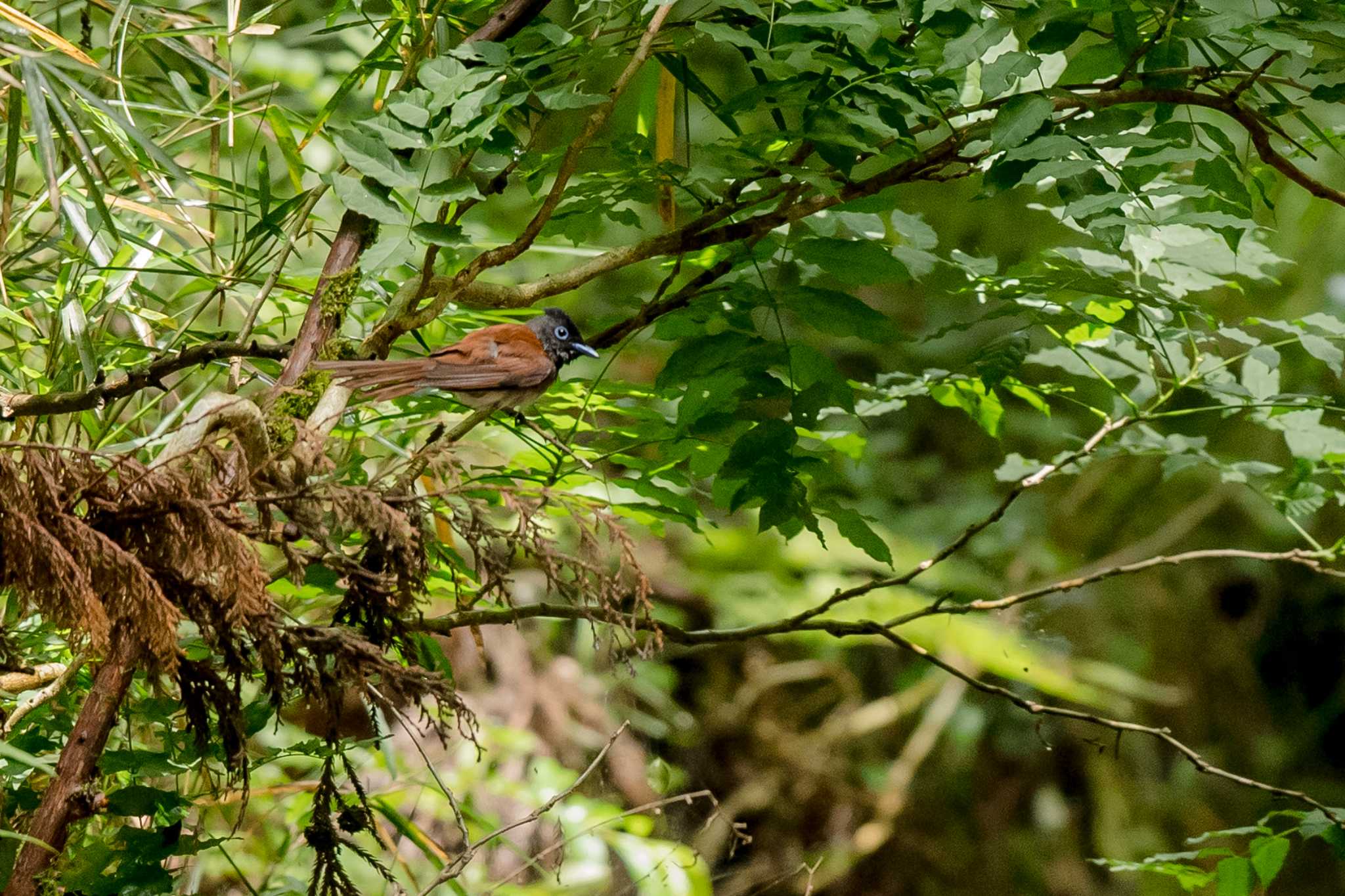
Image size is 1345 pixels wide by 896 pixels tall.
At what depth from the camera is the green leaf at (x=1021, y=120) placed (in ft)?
4.33

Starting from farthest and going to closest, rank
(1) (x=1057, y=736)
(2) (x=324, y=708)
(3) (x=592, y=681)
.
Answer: (1) (x=1057, y=736) → (3) (x=592, y=681) → (2) (x=324, y=708)

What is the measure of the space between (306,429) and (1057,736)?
5533mm

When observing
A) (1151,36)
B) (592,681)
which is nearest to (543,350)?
(1151,36)

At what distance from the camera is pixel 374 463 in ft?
9.65

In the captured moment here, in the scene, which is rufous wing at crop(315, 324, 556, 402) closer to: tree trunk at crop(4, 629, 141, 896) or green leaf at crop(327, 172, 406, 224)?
green leaf at crop(327, 172, 406, 224)

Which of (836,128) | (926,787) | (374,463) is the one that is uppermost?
(836,128)

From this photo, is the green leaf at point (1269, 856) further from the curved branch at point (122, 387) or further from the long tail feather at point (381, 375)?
the curved branch at point (122, 387)

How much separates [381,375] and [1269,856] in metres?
1.50

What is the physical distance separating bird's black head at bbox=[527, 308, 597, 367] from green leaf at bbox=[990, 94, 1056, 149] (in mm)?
1100

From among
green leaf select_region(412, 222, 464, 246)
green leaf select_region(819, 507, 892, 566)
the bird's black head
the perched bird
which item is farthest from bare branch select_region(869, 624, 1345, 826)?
the bird's black head

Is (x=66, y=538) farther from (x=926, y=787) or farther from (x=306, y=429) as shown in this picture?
(x=926, y=787)

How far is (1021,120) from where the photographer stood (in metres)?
1.33

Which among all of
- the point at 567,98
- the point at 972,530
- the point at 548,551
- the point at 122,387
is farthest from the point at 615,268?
the point at 972,530

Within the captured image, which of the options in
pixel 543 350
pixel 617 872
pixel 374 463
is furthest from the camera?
pixel 617 872
